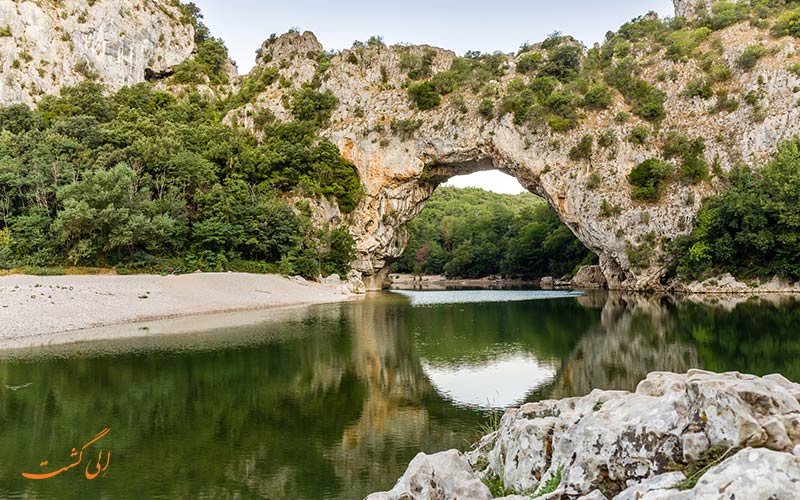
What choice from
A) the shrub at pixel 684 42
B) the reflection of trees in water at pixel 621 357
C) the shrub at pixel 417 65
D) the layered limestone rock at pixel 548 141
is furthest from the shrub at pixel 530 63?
the reflection of trees in water at pixel 621 357

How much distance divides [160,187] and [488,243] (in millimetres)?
54873

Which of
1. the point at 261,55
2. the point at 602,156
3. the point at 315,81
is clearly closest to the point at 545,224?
the point at 602,156

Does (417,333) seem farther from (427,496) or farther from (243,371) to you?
(427,496)

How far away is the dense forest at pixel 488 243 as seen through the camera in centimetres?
6944

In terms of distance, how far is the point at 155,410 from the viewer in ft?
35.9

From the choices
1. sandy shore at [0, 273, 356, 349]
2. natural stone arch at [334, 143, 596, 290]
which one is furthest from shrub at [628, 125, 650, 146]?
sandy shore at [0, 273, 356, 349]

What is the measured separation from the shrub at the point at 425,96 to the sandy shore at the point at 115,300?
25235mm

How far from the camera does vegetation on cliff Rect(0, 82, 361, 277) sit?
35.1m

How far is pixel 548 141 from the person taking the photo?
50438 mm

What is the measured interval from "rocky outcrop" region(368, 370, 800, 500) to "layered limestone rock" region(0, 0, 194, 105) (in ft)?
213

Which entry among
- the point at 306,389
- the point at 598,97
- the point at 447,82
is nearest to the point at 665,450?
the point at 306,389

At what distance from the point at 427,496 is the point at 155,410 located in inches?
326

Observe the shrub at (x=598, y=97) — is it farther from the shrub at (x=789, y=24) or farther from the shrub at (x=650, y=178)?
the shrub at (x=789, y=24)

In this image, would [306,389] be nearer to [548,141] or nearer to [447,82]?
[548,141]
